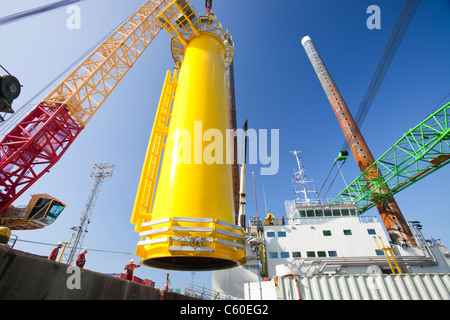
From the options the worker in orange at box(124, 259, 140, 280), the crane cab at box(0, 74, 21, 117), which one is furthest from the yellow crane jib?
the crane cab at box(0, 74, 21, 117)

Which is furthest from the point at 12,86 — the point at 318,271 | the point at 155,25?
the point at 318,271

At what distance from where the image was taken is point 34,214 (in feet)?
81.4

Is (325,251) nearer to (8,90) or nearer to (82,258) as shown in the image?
(82,258)

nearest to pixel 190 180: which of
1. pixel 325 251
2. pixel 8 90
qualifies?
pixel 8 90

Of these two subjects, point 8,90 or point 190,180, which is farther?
point 8,90

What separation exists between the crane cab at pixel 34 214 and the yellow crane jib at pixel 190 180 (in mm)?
29541

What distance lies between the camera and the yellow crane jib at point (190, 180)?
381 cm

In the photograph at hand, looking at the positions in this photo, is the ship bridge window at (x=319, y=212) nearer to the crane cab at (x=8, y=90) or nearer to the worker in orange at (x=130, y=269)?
the worker in orange at (x=130, y=269)

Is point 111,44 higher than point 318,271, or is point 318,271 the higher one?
point 111,44

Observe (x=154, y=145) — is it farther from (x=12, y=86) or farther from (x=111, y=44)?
(x=111, y=44)

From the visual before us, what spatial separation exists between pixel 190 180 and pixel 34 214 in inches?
1245
